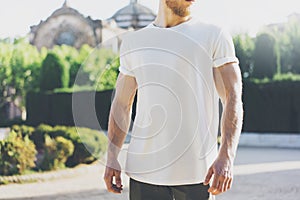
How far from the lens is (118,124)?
1669 mm

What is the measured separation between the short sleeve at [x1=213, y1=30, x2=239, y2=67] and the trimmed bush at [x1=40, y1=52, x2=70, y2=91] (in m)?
14.2

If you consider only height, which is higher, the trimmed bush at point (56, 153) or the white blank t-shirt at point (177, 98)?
the white blank t-shirt at point (177, 98)

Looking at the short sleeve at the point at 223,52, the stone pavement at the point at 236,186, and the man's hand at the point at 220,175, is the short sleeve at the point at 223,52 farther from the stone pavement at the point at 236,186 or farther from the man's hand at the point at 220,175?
the stone pavement at the point at 236,186

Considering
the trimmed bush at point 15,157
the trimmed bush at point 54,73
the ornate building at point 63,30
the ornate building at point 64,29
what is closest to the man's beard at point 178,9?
the trimmed bush at point 15,157

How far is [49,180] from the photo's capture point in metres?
6.27

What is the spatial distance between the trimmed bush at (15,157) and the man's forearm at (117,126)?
5013mm

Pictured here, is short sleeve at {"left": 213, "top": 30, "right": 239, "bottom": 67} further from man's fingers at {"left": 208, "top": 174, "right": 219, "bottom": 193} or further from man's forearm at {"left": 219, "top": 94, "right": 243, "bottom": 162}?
man's fingers at {"left": 208, "top": 174, "right": 219, "bottom": 193}

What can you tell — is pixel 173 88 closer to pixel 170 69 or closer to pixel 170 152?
pixel 170 69

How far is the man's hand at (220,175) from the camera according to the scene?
1.44m

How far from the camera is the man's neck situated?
156 cm

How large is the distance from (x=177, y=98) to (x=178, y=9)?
281 millimetres

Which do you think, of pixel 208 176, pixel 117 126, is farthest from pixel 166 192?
pixel 117 126

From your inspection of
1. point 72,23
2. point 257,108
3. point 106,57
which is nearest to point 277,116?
point 257,108

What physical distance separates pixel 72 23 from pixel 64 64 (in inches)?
359
